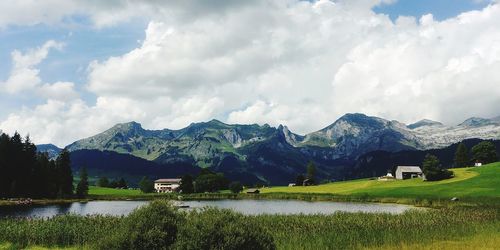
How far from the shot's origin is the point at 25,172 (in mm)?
140750

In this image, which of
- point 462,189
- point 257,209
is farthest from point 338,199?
point 257,209

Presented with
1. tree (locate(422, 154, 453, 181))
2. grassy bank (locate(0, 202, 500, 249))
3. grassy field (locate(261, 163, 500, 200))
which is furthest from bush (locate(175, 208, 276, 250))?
tree (locate(422, 154, 453, 181))

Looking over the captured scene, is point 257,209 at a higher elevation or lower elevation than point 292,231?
lower

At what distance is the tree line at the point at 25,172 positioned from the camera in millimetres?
135000

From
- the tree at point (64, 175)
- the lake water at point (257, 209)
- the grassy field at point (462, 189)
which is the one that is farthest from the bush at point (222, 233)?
the tree at point (64, 175)

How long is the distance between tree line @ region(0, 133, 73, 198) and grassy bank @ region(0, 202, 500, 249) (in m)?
103

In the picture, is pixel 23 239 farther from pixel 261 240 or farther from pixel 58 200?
pixel 58 200

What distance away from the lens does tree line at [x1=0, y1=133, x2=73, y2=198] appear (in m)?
135

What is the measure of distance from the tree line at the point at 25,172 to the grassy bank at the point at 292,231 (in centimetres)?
10340

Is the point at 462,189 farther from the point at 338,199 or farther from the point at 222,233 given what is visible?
the point at 222,233

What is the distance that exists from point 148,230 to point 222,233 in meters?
4.15

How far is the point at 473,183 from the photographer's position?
120 metres

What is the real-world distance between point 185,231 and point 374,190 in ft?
428

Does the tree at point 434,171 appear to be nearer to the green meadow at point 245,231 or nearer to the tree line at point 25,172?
the green meadow at point 245,231
